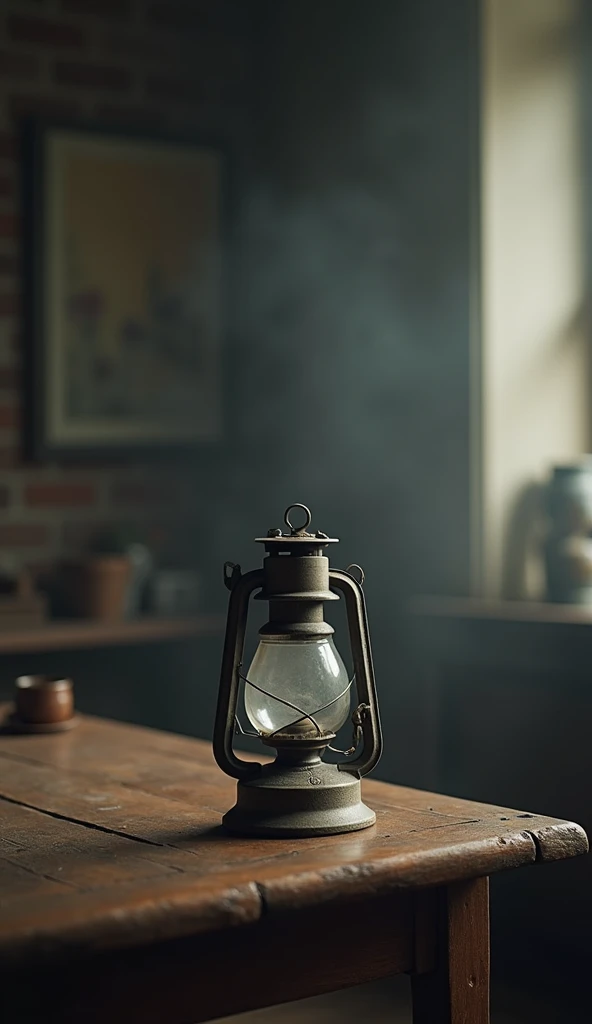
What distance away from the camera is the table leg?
1463 millimetres

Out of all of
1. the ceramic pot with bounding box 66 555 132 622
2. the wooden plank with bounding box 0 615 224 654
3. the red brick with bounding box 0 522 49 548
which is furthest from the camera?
the red brick with bounding box 0 522 49 548

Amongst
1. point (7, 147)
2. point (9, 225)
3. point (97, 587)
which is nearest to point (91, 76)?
point (7, 147)

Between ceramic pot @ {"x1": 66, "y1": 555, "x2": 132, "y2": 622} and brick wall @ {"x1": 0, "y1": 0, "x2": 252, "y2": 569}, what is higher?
brick wall @ {"x1": 0, "y1": 0, "x2": 252, "y2": 569}

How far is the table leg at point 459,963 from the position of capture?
146cm

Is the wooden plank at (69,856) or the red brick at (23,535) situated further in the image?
the red brick at (23,535)

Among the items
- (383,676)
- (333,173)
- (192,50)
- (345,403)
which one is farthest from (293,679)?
(192,50)

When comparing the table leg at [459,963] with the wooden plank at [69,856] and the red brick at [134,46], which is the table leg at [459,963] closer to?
the wooden plank at [69,856]

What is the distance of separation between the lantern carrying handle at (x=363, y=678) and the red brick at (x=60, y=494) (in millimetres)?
2307

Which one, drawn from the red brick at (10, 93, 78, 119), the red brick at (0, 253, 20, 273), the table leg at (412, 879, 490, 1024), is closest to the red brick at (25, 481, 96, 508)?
the red brick at (0, 253, 20, 273)

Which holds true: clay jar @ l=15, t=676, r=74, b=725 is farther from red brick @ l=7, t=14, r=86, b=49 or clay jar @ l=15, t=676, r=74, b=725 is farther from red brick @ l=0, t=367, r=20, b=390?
red brick @ l=7, t=14, r=86, b=49

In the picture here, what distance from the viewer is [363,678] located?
1.53m

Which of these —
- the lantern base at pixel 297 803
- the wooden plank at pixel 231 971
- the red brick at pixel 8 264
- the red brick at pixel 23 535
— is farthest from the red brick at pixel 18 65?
the wooden plank at pixel 231 971

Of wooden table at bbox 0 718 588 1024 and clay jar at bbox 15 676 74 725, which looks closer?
wooden table at bbox 0 718 588 1024

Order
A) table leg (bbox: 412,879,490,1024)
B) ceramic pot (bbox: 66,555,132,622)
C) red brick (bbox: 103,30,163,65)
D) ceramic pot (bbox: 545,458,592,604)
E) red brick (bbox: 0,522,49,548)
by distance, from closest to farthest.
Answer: table leg (bbox: 412,879,490,1024) < ceramic pot (bbox: 545,458,592,604) < ceramic pot (bbox: 66,555,132,622) < red brick (bbox: 0,522,49,548) < red brick (bbox: 103,30,163,65)
